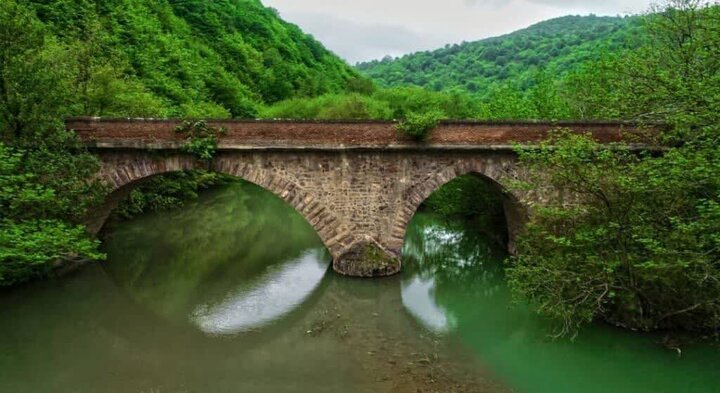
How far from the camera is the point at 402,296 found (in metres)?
14.9

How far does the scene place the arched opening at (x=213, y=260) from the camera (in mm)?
13969

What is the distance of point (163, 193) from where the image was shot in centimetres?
2511

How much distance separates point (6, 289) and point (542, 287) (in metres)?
12.7

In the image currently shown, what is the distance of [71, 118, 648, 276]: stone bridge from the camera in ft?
47.9

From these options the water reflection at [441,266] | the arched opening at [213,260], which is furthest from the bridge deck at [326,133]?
the water reflection at [441,266]

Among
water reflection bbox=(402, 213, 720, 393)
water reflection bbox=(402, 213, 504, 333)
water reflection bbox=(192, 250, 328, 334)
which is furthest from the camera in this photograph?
water reflection bbox=(402, 213, 504, 333)

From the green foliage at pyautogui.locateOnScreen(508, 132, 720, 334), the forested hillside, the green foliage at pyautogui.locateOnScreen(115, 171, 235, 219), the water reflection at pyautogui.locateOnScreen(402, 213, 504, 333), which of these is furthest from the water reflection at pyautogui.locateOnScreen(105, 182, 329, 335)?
the forested hillside

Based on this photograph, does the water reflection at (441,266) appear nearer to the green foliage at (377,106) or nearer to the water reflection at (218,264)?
the water reflection at (218,264)

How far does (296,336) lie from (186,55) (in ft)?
93.1

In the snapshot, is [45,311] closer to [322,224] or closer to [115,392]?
[115,392]

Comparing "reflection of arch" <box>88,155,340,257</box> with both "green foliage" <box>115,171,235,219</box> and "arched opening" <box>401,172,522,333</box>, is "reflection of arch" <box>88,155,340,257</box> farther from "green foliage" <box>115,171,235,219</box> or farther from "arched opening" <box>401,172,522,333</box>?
"green foliage" <box>115,171,235,219</box>

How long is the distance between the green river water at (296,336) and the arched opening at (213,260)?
0.25ft

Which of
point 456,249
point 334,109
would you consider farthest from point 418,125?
point 334,109

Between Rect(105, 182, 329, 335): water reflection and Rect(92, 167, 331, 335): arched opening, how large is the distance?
3 centimetres
